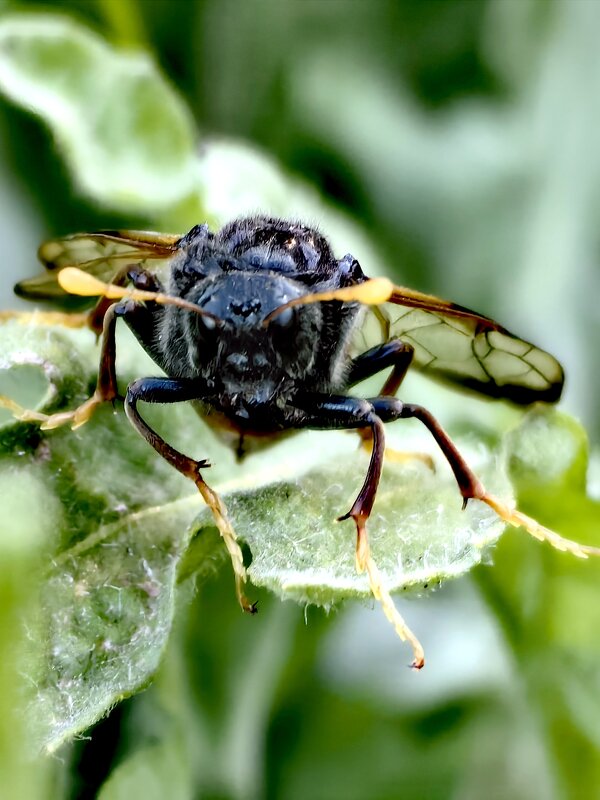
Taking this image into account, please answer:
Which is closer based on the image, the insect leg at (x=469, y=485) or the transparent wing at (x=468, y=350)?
the insect leg at (x=469, y=485)

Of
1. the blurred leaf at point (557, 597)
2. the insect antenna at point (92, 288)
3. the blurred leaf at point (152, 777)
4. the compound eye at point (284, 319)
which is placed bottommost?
the blurred leaf at point (152, 777)

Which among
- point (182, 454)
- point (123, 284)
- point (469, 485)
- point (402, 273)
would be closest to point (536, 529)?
point (469, 485)

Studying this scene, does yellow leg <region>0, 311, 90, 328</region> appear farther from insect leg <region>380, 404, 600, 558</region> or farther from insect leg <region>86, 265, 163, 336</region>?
insect leg <region>380, 404, 600, 558</region>

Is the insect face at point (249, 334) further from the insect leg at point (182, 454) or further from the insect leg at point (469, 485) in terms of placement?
the insect leg at point (469, 485)

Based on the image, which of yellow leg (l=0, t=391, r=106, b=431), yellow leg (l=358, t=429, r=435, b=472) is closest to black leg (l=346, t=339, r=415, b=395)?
yellow leg (l=358, t=429, r=435, b=472)

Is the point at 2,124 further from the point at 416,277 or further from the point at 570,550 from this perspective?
the point at 570,550

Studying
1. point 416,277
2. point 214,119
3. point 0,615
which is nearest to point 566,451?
point 0,615

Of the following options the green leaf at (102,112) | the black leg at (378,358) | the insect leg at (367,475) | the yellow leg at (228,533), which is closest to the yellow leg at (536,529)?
the insect leg at (367,475)
